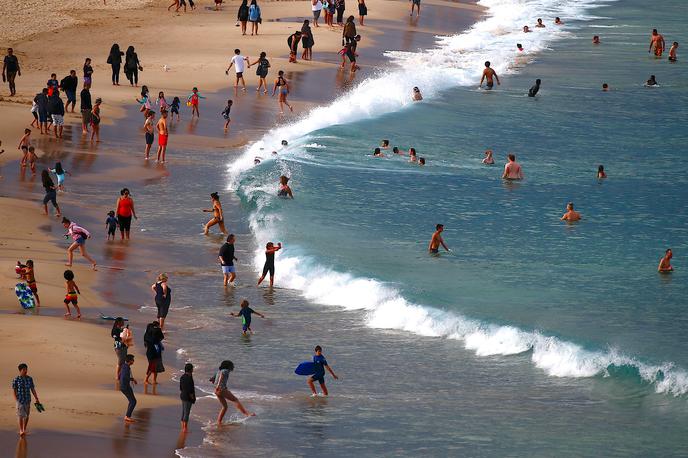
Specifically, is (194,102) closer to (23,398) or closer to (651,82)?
(651,82)

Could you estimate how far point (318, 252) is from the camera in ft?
90.6

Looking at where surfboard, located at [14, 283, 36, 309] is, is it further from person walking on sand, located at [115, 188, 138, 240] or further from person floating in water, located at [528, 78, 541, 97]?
person floating in water, located at [528, 78, 541, 97]

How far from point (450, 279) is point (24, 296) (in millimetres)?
9088

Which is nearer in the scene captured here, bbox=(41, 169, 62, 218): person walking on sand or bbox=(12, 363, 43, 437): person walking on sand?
bbox=(12, 363, 43, 437): person walking on sand

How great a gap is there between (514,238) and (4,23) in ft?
102

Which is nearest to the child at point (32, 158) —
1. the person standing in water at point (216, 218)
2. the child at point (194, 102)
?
the person standing in water at point (216, 218)

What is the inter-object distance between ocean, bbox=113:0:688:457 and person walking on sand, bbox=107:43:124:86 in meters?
6.71

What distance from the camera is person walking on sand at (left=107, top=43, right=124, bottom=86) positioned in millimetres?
40812

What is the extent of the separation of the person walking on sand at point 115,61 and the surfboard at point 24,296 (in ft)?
66.0

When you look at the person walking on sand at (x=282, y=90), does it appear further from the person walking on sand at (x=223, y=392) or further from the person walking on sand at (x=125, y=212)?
the person walking on sand at (x=223, y=392)

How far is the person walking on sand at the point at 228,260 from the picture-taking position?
24688 millimetres

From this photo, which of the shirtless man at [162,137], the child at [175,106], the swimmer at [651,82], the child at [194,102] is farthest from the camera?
the swimmer at [651,82]

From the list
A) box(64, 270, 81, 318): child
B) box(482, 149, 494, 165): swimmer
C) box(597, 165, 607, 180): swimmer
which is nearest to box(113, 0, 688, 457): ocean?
box(597, 165, 607, 180): swimmer

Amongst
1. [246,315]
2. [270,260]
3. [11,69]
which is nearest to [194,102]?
[11,69]
